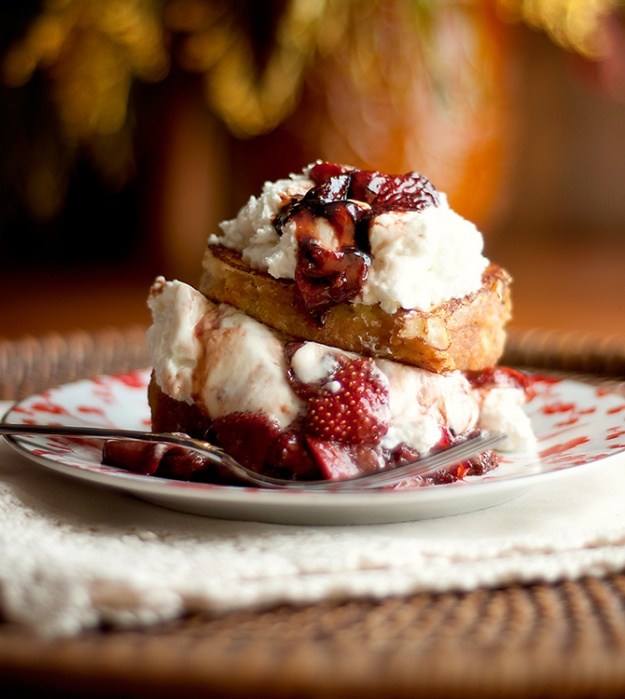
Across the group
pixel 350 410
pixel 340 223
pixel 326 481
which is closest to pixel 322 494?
pixel 326 481

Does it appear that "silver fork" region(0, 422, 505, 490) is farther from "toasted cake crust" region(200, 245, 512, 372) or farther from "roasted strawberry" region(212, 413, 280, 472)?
"toasted cake crust" region(200, 245, 512, 372)

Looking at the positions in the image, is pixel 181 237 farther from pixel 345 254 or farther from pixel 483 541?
pixel 483 541

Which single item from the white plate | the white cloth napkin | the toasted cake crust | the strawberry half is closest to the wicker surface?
the white cloth napkin

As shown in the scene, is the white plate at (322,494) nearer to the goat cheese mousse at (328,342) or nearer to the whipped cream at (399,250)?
the goat cheese mousse at (328,342)

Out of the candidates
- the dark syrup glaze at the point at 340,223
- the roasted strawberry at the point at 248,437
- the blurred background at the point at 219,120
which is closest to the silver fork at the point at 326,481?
the roasted strawberry at the point at 248,437

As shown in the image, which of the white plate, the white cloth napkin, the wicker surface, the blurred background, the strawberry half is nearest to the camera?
the wicker surface

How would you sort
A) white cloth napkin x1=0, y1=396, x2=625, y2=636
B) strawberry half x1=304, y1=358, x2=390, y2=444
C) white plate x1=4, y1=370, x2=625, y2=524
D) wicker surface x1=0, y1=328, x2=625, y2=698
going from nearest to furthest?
wicker surface x1=0, y1=328, x2=625, y2=698 → white cloth napkin x1=0, y1=396, x2=625, y2=636 → white plate x1=4, y1=370, x2=625, y2=524 → strawberry half x1=304, y1=358, x2=390, y2=444
